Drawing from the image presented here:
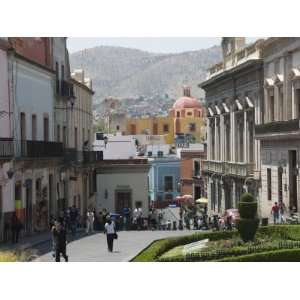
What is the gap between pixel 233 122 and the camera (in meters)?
16.3

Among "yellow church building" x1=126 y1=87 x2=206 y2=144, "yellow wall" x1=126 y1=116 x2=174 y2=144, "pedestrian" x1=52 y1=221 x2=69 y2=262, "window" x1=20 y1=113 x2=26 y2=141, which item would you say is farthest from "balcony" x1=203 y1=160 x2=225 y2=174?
"window" x1=20 y1=113 x2=26 y2=141

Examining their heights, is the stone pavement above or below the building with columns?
below

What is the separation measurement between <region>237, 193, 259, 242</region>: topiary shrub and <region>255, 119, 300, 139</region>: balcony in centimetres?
92

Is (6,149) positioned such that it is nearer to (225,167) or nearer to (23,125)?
(23,125)

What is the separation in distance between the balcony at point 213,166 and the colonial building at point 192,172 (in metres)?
0.06

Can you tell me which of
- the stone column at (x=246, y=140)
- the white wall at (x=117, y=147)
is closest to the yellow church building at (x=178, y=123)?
the white wall at (x=117, y=147)

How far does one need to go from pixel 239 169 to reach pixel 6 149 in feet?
10.9

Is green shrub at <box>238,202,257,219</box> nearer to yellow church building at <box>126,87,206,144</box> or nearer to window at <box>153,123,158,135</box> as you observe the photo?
yellow church building at <box>126,87,206,144</box>

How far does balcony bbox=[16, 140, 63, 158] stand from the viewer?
620 inches

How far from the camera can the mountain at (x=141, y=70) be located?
51.1 feet

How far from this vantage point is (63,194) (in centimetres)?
1622

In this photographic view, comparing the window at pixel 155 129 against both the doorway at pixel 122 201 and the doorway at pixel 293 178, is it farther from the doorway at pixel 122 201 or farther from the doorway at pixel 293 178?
the doorway at pixel 293 178

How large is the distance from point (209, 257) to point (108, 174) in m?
2.09
